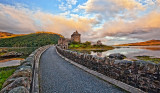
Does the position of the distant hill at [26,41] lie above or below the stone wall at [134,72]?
above

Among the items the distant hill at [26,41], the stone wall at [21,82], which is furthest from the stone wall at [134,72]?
the distant hill at [26,41]

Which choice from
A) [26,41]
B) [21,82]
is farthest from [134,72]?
[26,41]

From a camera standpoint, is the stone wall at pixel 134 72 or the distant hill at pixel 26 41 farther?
the distant hill at pixel 26 41

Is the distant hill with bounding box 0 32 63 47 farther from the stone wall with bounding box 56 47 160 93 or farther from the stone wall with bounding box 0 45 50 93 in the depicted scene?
the stone wall with bounding box 56 47 160 93

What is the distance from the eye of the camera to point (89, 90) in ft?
12.7

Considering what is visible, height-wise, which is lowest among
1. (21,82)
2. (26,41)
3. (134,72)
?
(134,72)

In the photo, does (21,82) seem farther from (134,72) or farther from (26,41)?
(26,41)

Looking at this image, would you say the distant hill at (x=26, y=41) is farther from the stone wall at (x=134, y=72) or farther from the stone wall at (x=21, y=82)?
the stone wall at (x=134, y=72)

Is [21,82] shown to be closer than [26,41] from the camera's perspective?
Yes

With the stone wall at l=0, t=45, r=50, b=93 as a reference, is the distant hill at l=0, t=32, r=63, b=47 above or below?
above

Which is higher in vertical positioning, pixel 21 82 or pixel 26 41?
pixel 26 41

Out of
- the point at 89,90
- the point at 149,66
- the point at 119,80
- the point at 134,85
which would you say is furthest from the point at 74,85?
the point at 149,66

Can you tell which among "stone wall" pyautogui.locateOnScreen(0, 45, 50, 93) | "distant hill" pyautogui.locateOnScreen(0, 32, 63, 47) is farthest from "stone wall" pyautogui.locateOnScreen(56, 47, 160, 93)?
"distant hill" pyautogui.locateOnScreen(0, 32, 63, 47)

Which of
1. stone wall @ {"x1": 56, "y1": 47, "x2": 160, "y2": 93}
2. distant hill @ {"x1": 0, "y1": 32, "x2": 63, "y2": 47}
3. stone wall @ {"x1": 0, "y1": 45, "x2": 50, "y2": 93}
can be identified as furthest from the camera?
distant hill @ {"x1": 0, "y1": 32, "x2": 63, "y2": 47}
